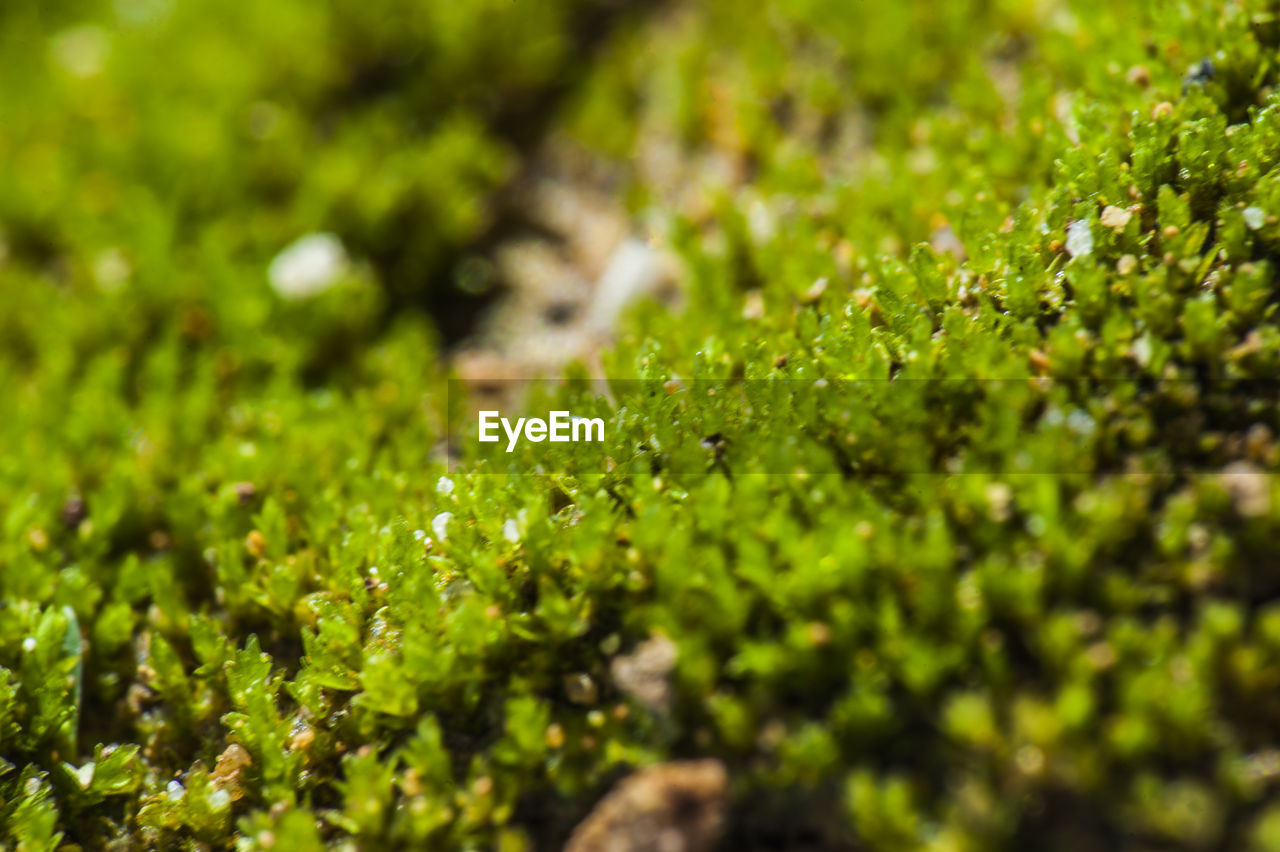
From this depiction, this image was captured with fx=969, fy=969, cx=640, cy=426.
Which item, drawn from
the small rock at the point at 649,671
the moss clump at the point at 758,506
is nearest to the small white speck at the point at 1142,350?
the moss clump at the point at 758,506

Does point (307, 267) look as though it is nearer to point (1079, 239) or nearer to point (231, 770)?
point (231, 770)

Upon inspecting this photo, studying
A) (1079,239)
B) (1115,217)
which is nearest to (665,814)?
(1079,239)

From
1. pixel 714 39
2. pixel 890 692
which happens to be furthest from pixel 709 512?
pixel 714 39

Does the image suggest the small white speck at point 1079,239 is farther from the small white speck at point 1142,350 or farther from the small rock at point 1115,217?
the small white speck at point 1142,350

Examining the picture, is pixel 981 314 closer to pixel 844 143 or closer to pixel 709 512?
pixel 709 512

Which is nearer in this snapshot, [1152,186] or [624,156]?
[1152,186]
